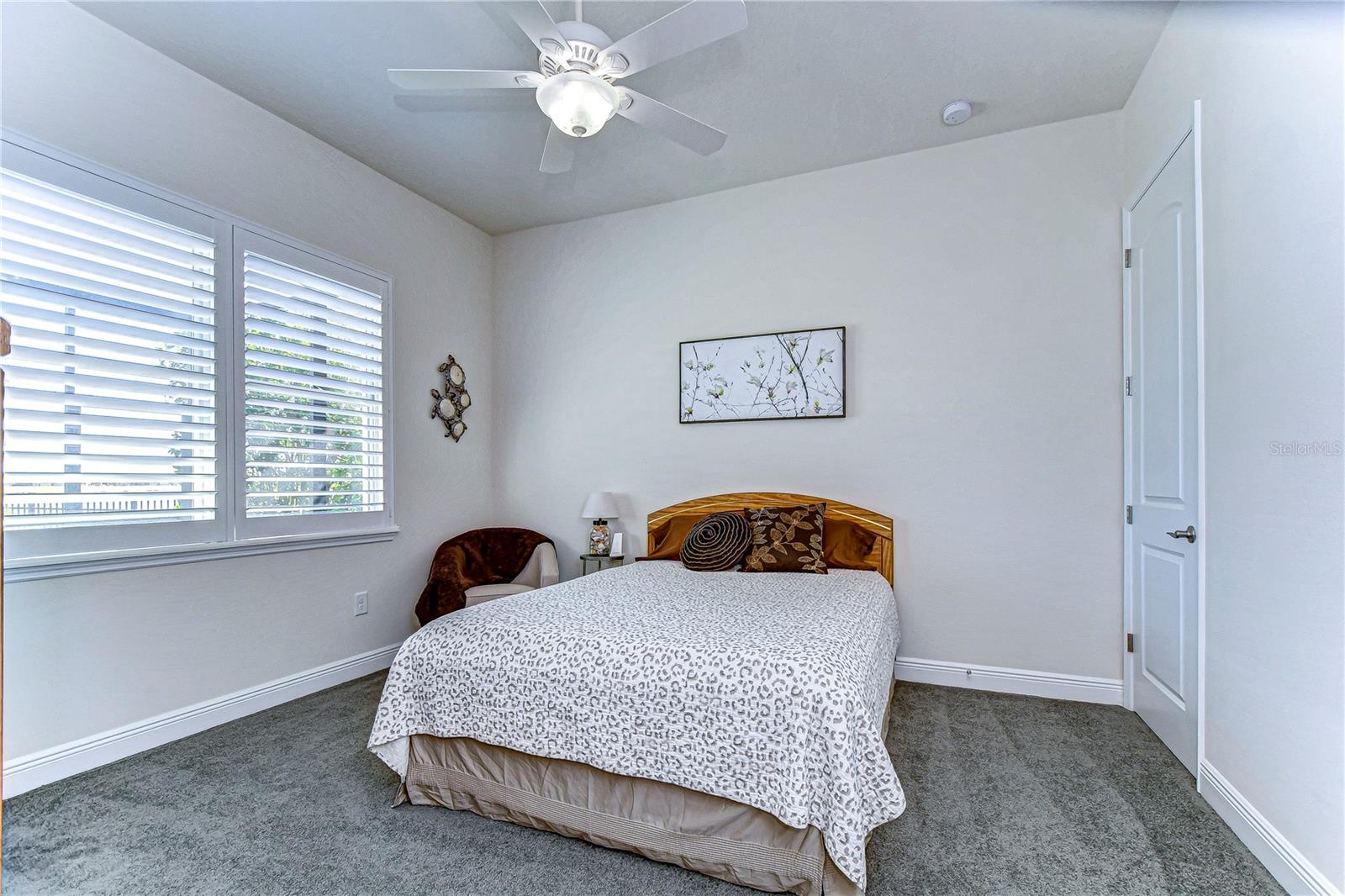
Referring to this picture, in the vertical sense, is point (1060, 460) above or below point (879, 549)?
above

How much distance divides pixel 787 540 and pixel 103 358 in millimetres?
3052

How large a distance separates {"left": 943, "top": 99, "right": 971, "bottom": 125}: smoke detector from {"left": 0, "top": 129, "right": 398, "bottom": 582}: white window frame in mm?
3164

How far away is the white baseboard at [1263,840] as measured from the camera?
5.35 ft

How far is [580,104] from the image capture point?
2102mm

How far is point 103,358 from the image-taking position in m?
2.51

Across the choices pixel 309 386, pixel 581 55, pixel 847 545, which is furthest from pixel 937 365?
pixel 309 386

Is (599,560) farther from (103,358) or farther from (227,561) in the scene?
(103,358)

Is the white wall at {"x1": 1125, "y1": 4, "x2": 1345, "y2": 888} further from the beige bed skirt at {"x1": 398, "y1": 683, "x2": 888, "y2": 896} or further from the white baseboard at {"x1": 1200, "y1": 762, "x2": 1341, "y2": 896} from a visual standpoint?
the beige bed skirt at {"x1": 398, "y1": 683, "x2": 888, "y2": 896}

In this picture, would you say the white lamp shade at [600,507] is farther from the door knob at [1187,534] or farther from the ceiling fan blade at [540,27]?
the door knob at [1187,534]

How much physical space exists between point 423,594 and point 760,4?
334 centimetres

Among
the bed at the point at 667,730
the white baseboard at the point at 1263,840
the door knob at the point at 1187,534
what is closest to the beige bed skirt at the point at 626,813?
the bed at the point at 667,730

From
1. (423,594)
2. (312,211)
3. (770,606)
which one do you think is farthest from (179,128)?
(770,606)

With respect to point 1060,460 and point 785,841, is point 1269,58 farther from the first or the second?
point 785,841

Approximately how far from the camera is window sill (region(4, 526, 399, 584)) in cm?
232
